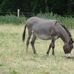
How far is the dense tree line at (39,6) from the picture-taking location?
116 ft

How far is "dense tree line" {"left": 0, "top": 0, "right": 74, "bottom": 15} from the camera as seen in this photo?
116ft

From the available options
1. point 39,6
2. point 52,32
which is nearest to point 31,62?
point 52,32

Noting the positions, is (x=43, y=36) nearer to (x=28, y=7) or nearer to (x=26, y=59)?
(x=26, y=59)

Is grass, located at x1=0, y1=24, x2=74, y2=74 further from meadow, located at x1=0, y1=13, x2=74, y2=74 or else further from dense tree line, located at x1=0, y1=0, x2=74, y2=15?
dense tree line, located at x1=0, y1=0, x2=74, y2=15

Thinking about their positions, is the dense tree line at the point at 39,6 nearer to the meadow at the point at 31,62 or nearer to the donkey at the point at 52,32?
the meadow at the point at 31,62

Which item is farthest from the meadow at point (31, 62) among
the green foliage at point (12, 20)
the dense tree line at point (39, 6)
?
the dense tree line at point (39, 6)

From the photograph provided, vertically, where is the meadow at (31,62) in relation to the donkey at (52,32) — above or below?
below

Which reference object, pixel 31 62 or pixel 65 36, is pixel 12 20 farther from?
pixel 31 62

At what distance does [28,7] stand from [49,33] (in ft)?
87.1

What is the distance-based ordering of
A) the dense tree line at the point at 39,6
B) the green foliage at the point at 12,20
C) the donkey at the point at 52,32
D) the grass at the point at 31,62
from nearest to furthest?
the grass at the point at 31,62 → the donkey at the point at 52,32 → the green foliage at the point at 12,20 → the dense tree line at the point at 39,6

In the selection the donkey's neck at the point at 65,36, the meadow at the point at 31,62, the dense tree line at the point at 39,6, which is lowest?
the dense tree line at the point at 39,6

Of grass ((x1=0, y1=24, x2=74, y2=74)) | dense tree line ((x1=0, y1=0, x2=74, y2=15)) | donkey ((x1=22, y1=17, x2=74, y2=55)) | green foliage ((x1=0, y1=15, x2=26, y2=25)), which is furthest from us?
dense tree line ((x1=0, y1=0, x2=74, y2=15))

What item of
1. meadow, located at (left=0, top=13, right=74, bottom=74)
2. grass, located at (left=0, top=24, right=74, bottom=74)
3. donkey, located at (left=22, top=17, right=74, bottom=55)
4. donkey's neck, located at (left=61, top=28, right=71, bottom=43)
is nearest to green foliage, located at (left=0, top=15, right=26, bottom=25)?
meadow, located at (left=0, top=13, right=74, bottom=74)

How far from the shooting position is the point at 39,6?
119 ft
